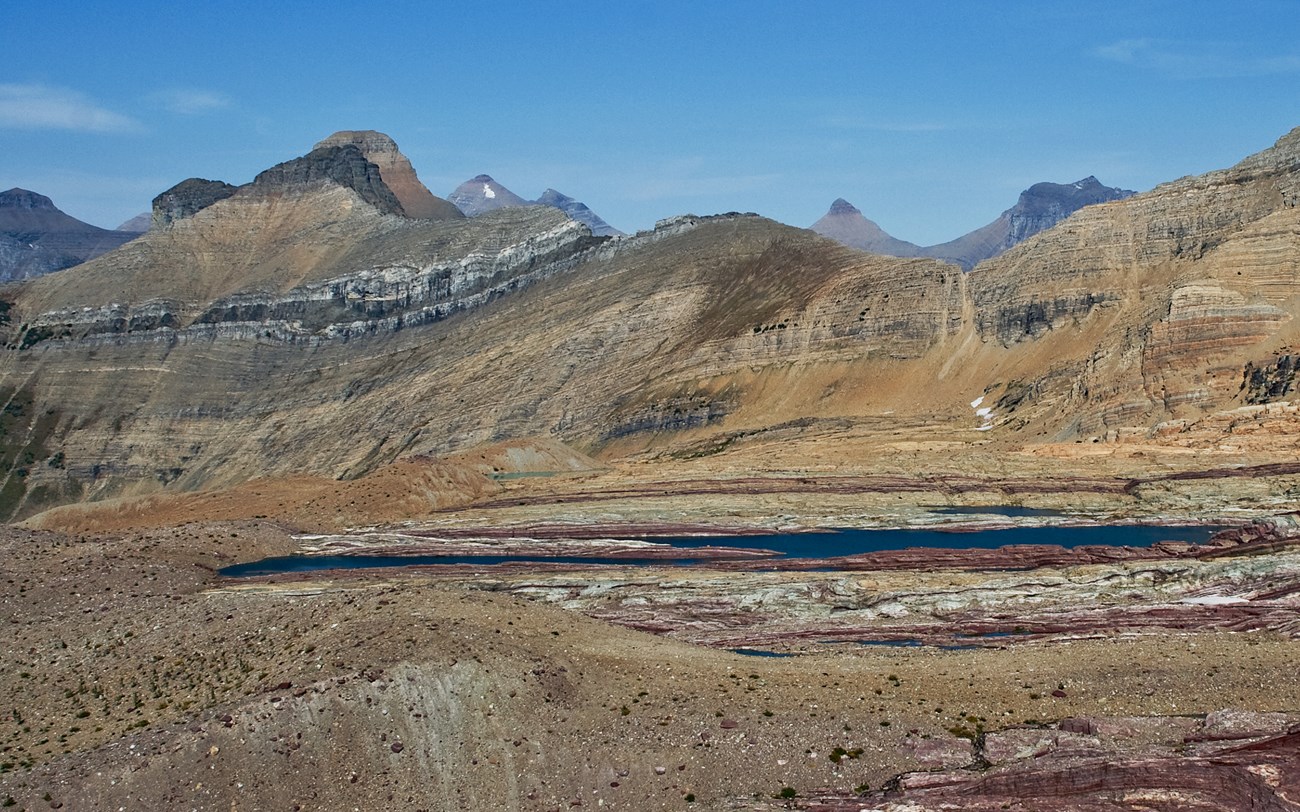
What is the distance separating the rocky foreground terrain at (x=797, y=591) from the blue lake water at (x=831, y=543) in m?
1.42

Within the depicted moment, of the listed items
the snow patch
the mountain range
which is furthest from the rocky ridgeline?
the snow patch

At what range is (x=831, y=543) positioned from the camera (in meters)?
84.8

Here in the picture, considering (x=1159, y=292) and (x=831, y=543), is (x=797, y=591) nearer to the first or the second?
(x=831, y=543)

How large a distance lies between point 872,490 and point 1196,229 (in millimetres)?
63692

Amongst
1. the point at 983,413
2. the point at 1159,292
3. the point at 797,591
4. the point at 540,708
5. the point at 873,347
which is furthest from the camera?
the point at 873,347

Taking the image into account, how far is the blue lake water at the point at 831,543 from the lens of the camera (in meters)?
80.2

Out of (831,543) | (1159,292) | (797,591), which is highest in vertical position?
(1159,292)

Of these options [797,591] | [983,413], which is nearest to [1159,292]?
[983,413]

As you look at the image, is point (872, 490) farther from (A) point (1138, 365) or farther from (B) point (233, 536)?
(B) point (233, 536)

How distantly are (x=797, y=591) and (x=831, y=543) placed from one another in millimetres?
22578

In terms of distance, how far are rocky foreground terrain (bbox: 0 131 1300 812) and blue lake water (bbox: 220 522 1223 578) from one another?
1.42 meters

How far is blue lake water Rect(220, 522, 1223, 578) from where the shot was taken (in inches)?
3157

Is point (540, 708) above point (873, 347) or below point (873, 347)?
below

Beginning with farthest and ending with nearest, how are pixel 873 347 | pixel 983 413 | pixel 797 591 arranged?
1. pixel 873 347
2. pixel 983 413
3. pixel 797 591
